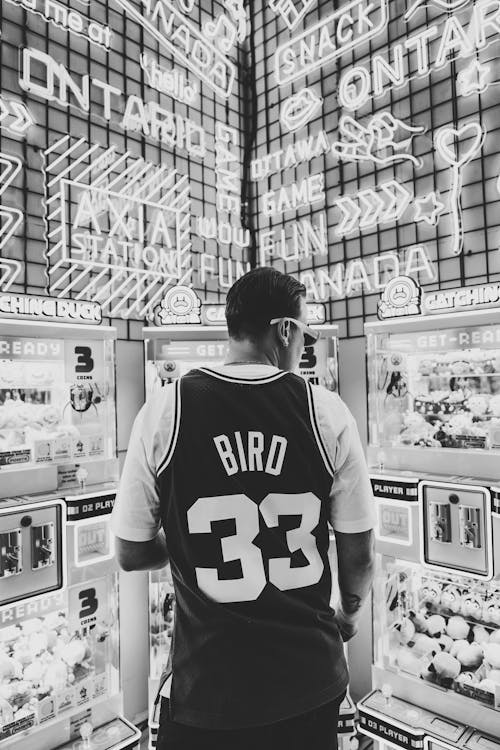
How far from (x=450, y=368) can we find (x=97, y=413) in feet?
5.46

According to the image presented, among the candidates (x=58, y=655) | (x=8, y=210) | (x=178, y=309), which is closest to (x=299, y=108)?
(x=178, y=309)

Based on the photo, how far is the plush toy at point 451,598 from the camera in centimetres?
232

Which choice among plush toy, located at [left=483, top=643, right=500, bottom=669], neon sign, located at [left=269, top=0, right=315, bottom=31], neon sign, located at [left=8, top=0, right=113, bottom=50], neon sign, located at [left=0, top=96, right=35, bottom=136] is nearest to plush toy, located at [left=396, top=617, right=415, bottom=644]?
plush toy, located at [left=483, top=643, right=500, bottom=669]

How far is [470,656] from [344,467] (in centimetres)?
165

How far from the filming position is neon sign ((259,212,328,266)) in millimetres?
3680

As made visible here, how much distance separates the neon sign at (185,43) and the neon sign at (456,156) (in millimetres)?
1859

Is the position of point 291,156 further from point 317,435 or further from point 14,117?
point 317,435

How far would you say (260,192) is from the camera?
4125 millimetres

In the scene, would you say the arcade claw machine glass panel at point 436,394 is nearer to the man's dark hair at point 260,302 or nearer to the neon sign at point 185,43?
the man's dark hair at point 260,302

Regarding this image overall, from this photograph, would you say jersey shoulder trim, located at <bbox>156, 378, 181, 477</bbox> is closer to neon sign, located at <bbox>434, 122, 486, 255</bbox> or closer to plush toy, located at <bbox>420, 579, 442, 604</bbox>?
plush toy, located at <bbox>420, 579, 442, 604</bbox>

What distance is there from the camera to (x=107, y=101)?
10.5 ft

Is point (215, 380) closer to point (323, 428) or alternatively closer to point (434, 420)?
point (323, 428)

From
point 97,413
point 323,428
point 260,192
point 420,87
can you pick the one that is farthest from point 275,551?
point 260,192

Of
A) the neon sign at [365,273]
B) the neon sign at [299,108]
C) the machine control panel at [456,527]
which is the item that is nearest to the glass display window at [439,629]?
the machine control panel at [456,527]
